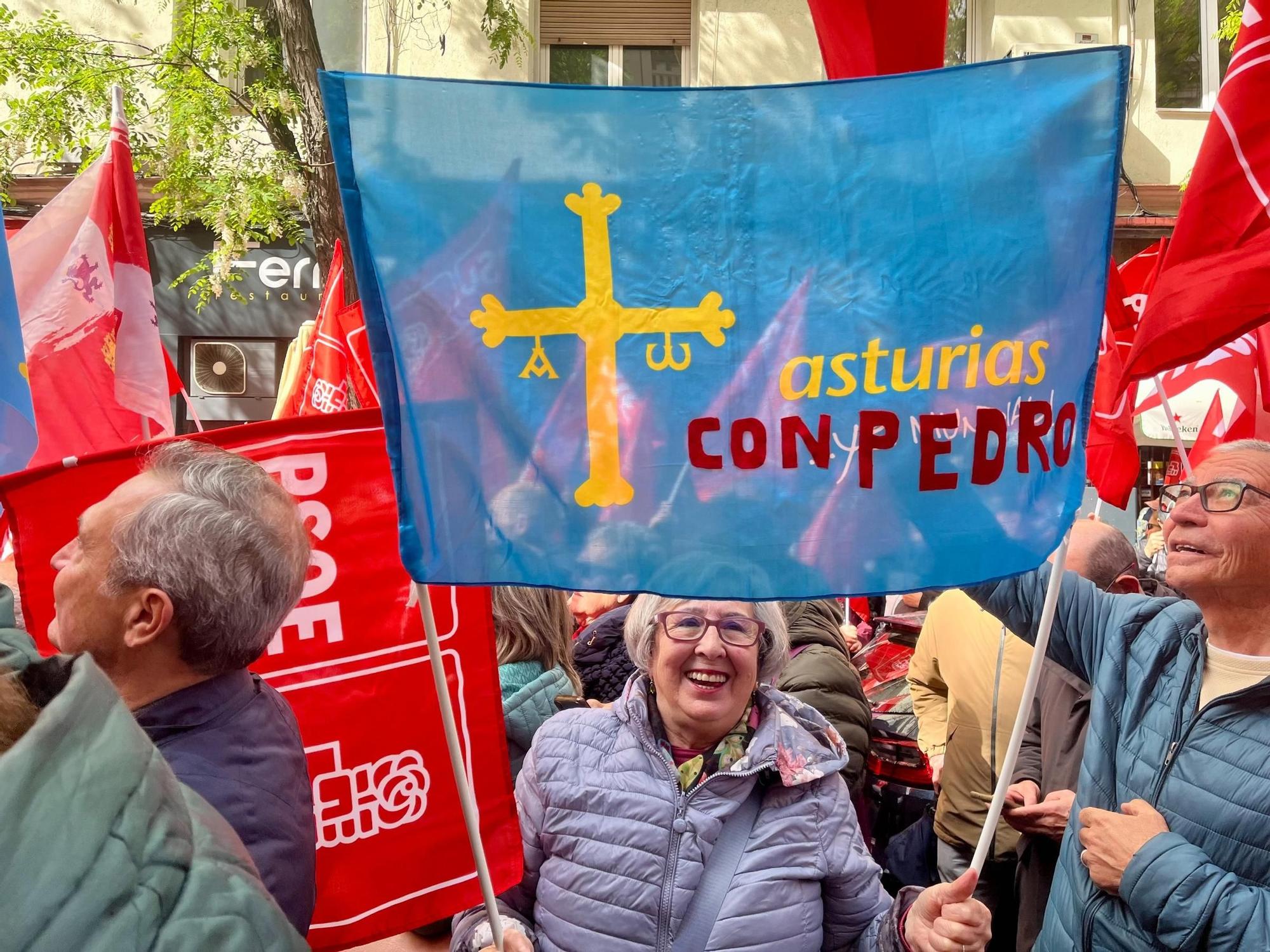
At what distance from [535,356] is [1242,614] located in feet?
5.09

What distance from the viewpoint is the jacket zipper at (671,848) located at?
223 cm

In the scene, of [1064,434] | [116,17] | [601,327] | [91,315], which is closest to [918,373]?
[1064,434]

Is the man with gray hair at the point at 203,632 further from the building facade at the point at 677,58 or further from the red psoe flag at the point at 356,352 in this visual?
the building facade at the point at 677,58

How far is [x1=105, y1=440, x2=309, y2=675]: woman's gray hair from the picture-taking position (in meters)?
1.88

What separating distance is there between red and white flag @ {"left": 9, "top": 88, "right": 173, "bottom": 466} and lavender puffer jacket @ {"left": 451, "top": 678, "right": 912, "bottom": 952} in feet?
7.79

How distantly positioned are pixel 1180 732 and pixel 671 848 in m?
1.02

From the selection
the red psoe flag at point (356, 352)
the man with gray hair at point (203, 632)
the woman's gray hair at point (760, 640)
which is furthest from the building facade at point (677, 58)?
the man with gray hair at point (203, 632)

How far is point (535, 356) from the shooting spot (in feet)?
6.59

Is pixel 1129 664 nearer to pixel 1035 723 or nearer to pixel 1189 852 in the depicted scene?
pixel 1189 852

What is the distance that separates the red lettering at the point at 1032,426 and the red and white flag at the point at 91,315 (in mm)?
3078

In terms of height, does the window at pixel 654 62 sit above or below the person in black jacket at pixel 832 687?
above

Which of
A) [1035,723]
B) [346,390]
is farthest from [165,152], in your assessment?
[1035,723]

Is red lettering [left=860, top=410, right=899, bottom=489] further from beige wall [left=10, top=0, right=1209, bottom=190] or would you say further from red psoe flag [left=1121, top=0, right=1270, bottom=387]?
beige wall [left=10, top=0, right=1209, bottom=190]

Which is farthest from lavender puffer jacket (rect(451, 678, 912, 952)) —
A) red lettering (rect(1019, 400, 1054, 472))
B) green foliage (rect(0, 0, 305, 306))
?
green foliage (rect(0, 0, 305, 306))
